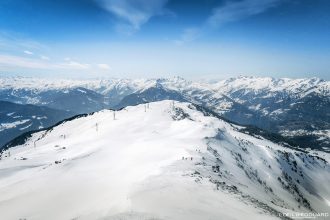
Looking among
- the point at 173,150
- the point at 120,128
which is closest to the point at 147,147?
the point at 173,150

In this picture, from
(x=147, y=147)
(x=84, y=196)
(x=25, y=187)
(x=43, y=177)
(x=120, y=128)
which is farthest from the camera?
(x=120, y=128)

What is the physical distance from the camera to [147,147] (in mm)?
116188

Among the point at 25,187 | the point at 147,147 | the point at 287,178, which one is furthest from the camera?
the point at 287,178

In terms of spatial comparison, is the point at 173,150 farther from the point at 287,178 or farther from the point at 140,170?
the point at 287,178

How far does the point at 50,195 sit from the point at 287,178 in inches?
4382

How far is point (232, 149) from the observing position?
142 meters

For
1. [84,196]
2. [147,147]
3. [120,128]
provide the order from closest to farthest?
1. [84,196]
2. [147,147]
3. [120,128]

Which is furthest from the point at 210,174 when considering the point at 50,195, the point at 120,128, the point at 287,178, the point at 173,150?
the point at 120,128

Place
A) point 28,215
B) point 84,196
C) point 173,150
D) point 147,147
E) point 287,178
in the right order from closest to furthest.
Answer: point 28,215, point 84,196, point 173,150, point 147,147, point 287,178

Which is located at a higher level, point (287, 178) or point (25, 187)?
point (25, 187)

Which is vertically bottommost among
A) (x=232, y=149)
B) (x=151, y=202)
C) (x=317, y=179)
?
(x=317, y=179)

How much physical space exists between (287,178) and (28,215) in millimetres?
118818

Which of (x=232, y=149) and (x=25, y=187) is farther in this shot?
(x=232, y=149)

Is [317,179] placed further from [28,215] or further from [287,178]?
[28,215]
